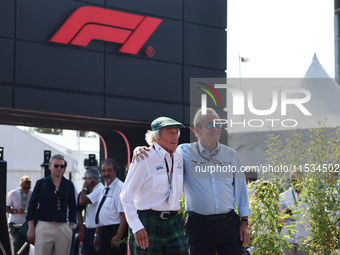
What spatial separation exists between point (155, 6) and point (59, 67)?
230cm

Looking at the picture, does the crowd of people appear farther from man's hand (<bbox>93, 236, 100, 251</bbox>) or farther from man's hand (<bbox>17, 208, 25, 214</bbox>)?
man's hand (<bbox>17, 208, 25, 214</bbox>)

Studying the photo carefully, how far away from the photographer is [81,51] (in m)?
7.53

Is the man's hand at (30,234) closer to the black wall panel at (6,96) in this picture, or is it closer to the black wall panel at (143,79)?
the black wall panel at (6,96)

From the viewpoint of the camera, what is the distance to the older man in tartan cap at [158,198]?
11.0 feet

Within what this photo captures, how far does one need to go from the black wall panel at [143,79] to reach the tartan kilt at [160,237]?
4644mm

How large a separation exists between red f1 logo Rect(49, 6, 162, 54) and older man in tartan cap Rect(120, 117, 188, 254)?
14.4ft

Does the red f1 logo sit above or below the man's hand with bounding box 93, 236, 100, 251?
above

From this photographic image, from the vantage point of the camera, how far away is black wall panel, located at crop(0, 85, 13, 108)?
673cm

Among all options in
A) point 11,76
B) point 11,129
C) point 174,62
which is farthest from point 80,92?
point 11,129

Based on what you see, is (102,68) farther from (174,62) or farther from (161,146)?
(161,146)

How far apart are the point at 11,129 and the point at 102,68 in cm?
791

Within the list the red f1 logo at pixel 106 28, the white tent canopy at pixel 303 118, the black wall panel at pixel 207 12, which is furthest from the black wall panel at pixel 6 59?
the white tent canopy at pixel 303 118

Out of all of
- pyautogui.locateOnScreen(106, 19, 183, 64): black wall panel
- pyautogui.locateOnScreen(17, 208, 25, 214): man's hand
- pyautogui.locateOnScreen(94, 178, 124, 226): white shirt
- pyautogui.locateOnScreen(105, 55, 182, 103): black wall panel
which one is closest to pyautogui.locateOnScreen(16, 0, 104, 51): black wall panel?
pyautogui.locateOnScreen(105, 55, 182, 103): black wall panel

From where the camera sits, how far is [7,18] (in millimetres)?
6867
